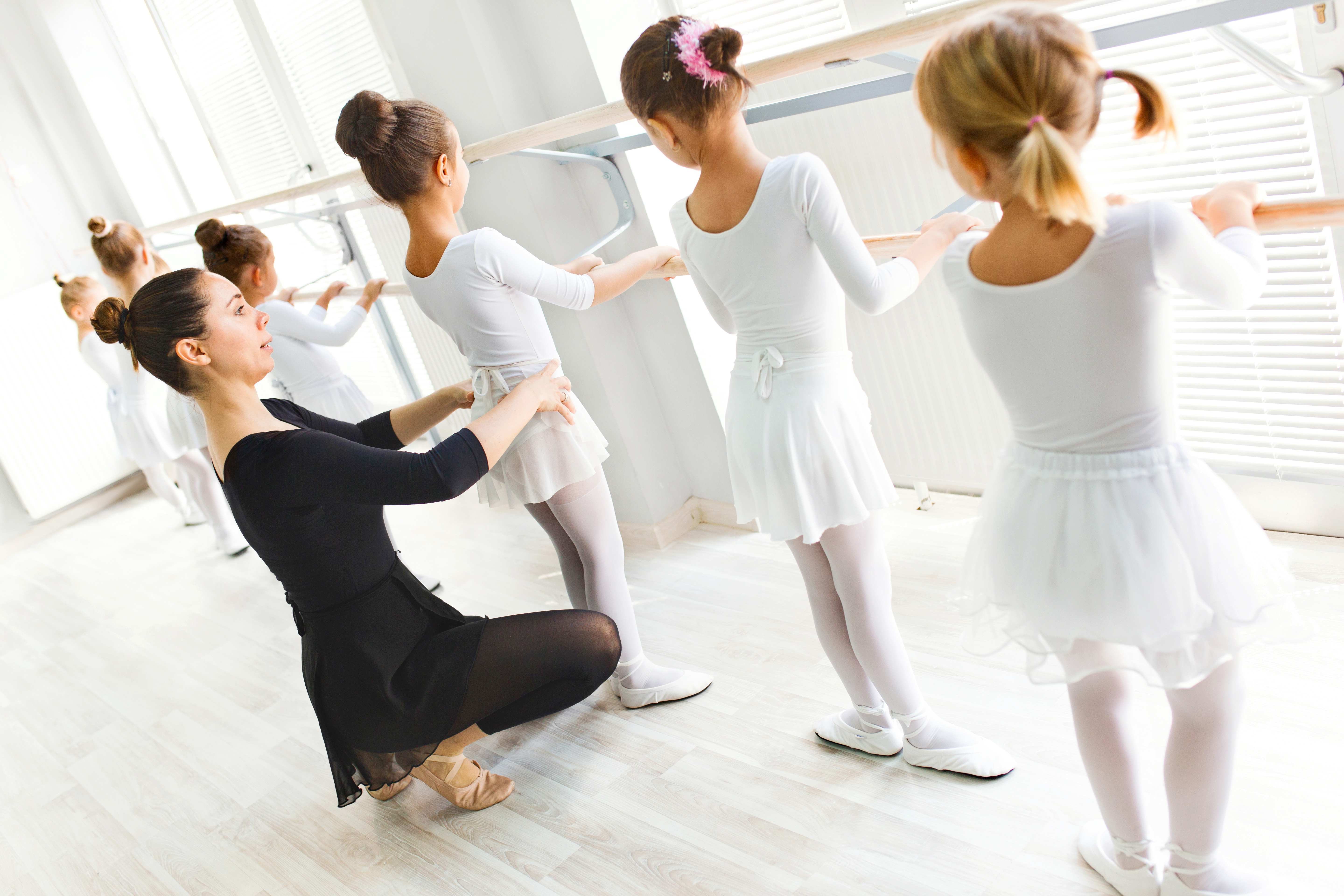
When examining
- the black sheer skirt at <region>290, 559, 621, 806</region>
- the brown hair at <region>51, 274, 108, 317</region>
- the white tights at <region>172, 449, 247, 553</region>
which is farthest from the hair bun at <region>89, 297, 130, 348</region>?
the white tights at <region>172, 449, 247, 553</region>

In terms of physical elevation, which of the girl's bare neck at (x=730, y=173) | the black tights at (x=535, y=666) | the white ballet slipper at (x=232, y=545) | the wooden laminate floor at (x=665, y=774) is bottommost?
the wooden laminate floor at (x=665, y=774)

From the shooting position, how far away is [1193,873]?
1.12 m

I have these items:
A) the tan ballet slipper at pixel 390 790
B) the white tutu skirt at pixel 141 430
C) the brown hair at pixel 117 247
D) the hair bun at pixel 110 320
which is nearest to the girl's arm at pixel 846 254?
the hair bun at pixel 110 320

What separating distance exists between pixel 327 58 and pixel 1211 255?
3.12 metres

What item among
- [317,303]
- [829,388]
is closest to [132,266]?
[317,303]

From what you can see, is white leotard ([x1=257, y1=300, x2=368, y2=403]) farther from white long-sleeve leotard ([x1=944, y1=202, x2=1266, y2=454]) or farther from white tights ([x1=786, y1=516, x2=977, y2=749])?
white long-sleeve leotard ([x1=944, y1=202, x2=1266, y2=454])

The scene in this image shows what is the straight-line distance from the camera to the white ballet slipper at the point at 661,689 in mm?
1910

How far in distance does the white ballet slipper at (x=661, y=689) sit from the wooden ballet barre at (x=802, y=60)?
108 centimetres

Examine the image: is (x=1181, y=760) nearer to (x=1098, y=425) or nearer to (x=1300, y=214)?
(x=1098, y=425)

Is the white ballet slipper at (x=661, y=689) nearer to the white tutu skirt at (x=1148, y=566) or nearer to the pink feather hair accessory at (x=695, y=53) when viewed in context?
the white tutu skirt at (x=1148, y=566)

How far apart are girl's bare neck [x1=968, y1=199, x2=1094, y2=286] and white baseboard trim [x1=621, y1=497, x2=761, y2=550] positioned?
64.4 inches

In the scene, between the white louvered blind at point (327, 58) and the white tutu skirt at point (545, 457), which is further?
the white louvered blind at point (327, 58)

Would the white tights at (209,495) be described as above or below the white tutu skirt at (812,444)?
below

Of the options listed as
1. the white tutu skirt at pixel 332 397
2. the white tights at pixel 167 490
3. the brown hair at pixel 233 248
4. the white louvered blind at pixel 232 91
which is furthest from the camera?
the white tights at pixel 167 490
